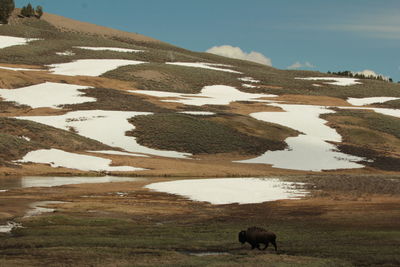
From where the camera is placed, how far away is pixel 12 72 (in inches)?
4385

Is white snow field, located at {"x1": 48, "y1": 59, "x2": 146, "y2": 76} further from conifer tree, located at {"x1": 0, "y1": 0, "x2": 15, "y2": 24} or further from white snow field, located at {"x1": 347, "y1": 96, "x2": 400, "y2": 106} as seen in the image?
white snow field, located at {"x1": 347, "y1": 96, "x2": 400, "y2": 106}

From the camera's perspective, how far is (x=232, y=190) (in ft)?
147

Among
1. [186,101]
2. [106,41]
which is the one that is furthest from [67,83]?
[106,41]

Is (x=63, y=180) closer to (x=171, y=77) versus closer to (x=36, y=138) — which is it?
(x=36, y=138)

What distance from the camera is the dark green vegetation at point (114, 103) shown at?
307ft

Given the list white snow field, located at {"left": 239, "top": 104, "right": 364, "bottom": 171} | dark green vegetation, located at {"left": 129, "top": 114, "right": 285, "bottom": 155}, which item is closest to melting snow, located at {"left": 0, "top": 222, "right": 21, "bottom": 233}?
white snow field, located at {"left": 239, "top": 104, "right": 364, "bottom": 171}

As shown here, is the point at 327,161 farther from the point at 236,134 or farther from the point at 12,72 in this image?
the point at 12,72

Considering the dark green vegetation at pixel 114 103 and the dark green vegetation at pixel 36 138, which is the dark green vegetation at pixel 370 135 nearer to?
the dark green vegetation at pixel 114 103

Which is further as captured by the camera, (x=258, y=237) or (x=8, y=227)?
(x=8, y=227)

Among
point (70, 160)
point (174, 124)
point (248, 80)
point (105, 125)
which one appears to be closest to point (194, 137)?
point (174, 124)

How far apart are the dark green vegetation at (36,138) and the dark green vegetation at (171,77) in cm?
5530

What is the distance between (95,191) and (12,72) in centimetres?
7357

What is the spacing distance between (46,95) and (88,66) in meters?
49.6

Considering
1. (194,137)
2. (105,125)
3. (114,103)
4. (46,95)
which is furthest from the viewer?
(46,95)
